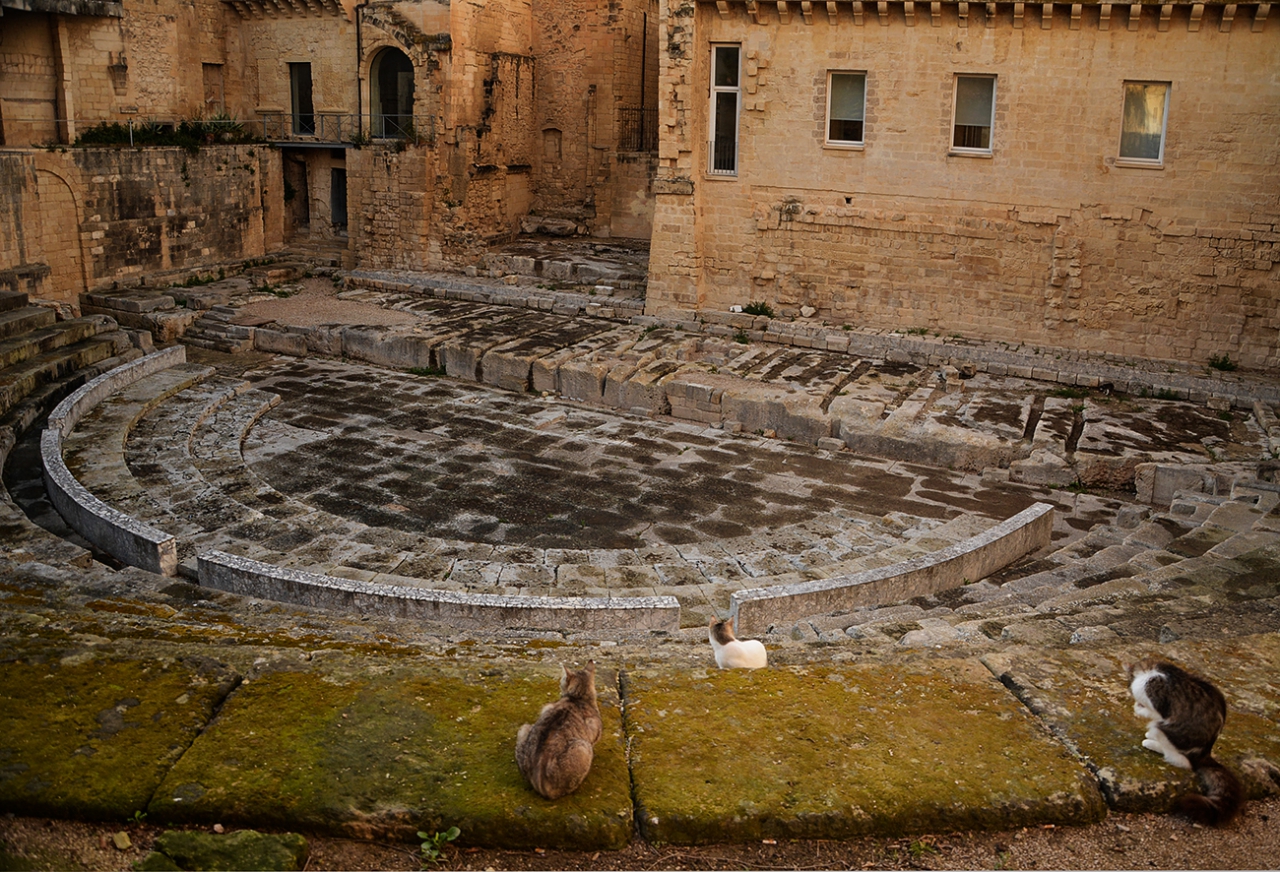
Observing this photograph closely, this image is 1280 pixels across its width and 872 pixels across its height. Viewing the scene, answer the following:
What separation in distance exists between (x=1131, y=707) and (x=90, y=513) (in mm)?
9467

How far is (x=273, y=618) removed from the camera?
26.8ft

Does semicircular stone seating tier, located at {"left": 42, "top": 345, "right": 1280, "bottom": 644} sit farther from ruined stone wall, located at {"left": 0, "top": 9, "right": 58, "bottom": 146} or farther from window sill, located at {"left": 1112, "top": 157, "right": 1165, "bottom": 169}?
ruined stone wall, located at {"left": 0, "top": 9, "right": 58, "bottom": 146}

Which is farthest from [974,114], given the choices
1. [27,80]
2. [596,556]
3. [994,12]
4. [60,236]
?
[27,80]

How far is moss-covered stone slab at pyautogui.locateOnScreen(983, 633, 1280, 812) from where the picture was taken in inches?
176

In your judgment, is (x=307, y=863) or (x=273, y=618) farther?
(x=273, y=618)

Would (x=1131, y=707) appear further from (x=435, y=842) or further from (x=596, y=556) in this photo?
(x=596, y=556)

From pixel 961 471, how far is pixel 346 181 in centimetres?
1687

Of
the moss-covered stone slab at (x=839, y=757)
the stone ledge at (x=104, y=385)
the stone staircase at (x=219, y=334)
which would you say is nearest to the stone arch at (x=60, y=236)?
the stone staircase at (x=219, y=334)

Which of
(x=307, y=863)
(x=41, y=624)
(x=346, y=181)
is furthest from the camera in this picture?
(x=346, y=181)

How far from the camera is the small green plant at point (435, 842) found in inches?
158

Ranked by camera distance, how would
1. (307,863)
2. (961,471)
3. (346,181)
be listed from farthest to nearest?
(346,181) < (961,471) < (307,863)

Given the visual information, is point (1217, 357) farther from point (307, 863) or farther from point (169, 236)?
point (169, 236)

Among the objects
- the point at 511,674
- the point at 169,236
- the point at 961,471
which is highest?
the point at 169,236

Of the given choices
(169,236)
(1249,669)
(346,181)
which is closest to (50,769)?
(1249,669)
